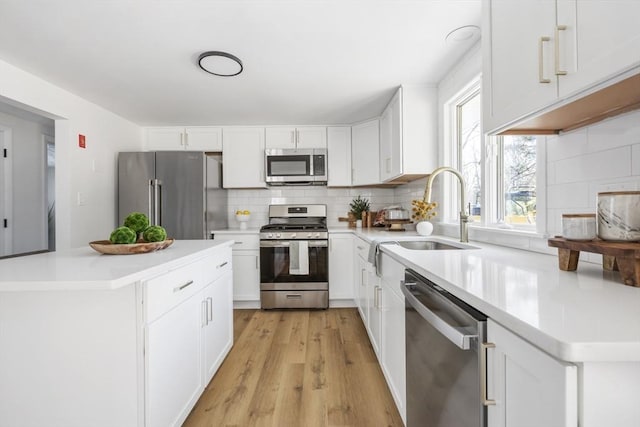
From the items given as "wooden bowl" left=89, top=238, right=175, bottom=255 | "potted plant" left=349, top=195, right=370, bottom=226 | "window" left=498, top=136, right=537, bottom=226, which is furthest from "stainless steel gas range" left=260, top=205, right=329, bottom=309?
"window" left=498, top=136, right=537, bottom=226

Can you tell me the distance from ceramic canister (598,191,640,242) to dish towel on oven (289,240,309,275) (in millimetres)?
2647

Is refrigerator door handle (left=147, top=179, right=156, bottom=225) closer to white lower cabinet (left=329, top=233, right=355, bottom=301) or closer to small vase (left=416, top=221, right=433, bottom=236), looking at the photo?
white lower cabinet (left=329, top=233, right=355, bottom=301)

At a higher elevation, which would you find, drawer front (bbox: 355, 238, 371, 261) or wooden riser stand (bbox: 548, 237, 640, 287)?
wooden riser stand (bbox: 548, 237, 640, 287)

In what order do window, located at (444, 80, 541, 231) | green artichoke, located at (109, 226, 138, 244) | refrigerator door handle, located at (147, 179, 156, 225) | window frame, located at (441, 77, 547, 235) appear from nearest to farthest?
window frame, located at (441, 77, 547, 235)
green artichoke, located at (109, 226, 138, 244)
window, located at (444, 80, 541, 231)
refrigerator door handle, located at (147, 179, 156, 225)

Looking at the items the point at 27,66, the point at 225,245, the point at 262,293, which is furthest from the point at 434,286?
the point at 27,66

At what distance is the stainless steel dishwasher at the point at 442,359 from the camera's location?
741 millimetres

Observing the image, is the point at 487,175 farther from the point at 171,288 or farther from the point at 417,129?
the point at 171,288

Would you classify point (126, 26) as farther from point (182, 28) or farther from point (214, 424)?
point (214, 424)

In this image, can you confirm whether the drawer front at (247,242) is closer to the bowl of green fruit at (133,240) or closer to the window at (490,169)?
the bowl of green fruit at (133,240)

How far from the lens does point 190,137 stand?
3750mm

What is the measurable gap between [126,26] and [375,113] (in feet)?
7.80

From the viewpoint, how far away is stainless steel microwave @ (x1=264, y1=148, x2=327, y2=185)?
3652 millimetres

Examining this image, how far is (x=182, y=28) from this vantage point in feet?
5.80

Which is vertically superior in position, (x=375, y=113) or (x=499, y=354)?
(x=375, y=113)
